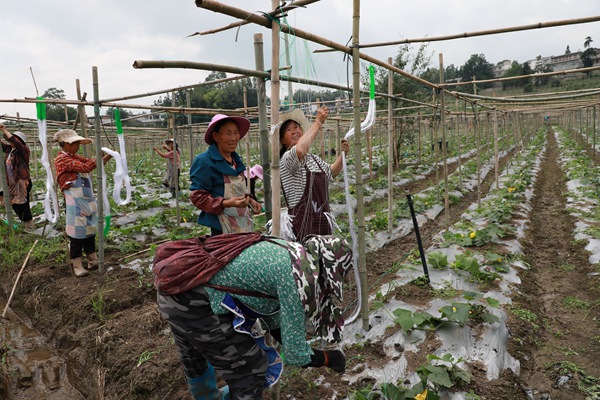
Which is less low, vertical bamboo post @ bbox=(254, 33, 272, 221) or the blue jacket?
vertical bamboo post @ bbox=(254, 33, 272, 221)

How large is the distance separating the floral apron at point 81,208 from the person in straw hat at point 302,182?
296 centimetres

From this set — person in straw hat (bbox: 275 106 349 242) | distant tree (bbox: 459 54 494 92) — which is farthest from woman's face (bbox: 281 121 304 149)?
distant tree (bbox: 459 54 494 92)

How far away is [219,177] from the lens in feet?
9.61

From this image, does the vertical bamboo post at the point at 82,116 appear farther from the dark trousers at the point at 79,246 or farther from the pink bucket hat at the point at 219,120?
the pink bucket hat at the point at 219,120

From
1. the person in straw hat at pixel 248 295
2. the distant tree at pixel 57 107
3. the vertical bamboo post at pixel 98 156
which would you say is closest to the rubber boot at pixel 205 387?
the person in straw hat at pixel 248 295

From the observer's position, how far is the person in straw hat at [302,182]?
2.72m

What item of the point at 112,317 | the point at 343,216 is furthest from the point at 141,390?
the point at 343,216

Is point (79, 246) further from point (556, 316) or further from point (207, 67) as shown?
point (556, 316)

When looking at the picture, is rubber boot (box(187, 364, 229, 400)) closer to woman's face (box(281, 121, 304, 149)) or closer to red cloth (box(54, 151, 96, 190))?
woman's face (box(281, 121, 304, 149))

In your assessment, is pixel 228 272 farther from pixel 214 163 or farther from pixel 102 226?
pixel 102 226

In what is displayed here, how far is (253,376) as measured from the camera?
1877 millimetres

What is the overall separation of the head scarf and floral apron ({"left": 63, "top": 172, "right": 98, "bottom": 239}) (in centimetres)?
384

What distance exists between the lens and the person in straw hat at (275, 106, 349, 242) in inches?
107

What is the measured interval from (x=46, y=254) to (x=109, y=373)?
10.3 ft
